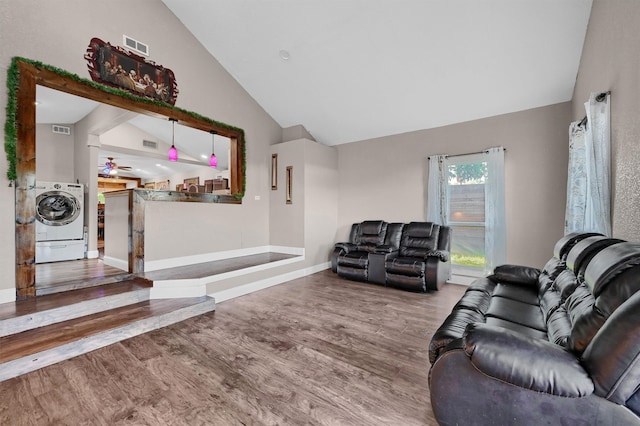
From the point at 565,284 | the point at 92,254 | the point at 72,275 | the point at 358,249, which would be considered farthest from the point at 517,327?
the point at 92,254

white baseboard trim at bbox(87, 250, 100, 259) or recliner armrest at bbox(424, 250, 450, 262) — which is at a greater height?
recliner armrest at bbox(424, 250, 450, 262)

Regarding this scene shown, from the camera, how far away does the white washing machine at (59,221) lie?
4.65 meters

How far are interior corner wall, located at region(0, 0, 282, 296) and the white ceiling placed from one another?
27cm

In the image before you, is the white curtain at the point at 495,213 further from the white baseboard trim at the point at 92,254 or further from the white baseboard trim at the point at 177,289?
the white baseboard trim at the point at 92,254

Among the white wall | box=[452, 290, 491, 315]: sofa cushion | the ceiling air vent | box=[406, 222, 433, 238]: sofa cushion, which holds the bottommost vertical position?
box=[452, 290, 491, 315]: sofa cushion

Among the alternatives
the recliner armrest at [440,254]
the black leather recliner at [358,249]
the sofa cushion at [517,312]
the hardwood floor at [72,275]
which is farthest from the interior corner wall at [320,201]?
the sofa cushion at [517,312]

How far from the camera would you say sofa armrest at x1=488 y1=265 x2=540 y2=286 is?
2.69 metres

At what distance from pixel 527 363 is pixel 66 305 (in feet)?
12.2

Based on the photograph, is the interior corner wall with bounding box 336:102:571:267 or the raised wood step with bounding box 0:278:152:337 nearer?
the raised wood step with bounding box 0:278:152:337

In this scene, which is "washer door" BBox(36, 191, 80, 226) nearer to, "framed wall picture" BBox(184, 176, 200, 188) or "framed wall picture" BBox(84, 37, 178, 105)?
"framed wall picture" BBox(84, 37, 178, 105)

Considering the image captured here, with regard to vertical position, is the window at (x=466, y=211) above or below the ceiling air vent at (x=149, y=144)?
below

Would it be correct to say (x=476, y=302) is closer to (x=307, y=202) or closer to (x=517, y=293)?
(x=517, y=293)

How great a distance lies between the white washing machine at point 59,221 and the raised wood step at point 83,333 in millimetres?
2982

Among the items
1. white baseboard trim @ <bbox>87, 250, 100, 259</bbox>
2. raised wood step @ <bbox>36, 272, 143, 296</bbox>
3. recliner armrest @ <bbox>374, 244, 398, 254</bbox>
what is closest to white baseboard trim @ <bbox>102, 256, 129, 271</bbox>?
raised wood step @ <bbox>36, 272, 143, 296</bbox>
